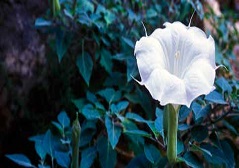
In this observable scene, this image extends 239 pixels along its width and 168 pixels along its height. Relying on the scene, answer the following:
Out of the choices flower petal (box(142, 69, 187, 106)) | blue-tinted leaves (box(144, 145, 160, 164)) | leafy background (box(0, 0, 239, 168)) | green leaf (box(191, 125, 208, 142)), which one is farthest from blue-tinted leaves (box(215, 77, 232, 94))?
flower petal (box(142, 69, 187, 106))

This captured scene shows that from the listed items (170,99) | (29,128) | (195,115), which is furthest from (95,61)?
(170,99)

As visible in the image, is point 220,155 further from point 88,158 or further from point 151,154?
point 88,158

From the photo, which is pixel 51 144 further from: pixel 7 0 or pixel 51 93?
pixel 7 0

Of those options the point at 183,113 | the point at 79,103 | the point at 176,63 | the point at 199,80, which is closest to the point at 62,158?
the point at 79,103

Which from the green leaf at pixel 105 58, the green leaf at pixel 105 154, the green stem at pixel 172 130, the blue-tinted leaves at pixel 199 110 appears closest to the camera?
the green stem at pixel 172 130

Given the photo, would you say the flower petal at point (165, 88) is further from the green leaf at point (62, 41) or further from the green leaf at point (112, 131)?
the green leaf at point (62, 41)

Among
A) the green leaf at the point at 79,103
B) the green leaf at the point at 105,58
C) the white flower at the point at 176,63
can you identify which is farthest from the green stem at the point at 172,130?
the green leaf at the point at 105,58

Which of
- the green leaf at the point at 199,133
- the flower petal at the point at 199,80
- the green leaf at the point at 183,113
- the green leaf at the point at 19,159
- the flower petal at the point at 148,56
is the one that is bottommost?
the green leaf at the point at 19,159

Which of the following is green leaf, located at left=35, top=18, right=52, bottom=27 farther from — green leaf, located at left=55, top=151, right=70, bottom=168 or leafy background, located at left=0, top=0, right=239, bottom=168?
green leaf, located at left=55, top=151, right=70, bottom=168
